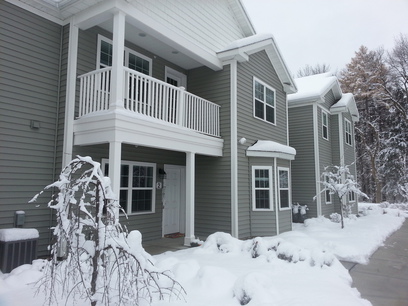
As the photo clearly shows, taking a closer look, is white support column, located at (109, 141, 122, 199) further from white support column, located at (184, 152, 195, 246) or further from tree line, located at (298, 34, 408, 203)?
tree line, located at (298, 34, 408, 203)

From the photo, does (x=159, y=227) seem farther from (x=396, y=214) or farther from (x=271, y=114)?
(x=396, y=214)

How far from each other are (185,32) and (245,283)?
7.00 metres

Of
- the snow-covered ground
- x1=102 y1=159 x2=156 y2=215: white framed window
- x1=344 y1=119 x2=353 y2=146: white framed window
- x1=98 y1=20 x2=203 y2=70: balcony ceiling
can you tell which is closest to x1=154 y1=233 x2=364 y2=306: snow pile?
the snow-covered ground

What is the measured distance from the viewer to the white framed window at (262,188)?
10031mm

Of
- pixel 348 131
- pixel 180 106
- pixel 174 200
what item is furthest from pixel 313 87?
pixel 180 106

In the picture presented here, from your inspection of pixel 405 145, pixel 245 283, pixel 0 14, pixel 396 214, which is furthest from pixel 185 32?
pixel 405 145

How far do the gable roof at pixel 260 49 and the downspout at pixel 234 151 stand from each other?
0.32 metres

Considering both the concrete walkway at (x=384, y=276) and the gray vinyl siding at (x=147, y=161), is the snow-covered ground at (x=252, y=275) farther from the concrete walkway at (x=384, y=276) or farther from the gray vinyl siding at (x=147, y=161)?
the gray vinyl siding at (x=147, y=161)

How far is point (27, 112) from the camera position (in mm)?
6340

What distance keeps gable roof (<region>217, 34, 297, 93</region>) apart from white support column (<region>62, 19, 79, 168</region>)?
4438 mm

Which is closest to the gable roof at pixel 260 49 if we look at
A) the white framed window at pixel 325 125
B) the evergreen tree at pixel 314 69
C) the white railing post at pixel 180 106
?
the white railing post at pixel 180 106

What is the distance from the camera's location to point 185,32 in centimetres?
878

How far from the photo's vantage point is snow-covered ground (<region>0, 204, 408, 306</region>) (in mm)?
4102

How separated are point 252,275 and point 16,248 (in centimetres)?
403
